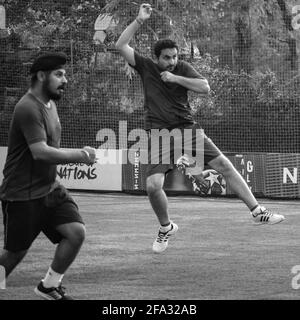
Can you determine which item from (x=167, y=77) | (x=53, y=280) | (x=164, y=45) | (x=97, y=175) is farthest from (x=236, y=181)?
(x=97, y=175)

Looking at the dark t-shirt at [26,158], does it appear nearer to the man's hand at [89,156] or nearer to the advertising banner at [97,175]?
the man's hand at [89,156]

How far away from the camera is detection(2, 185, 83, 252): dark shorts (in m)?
6.36

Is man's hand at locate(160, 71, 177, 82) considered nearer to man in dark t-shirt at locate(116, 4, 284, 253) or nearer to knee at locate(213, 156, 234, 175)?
man in dark t-shirt at locate(116, 4, 284, 253)

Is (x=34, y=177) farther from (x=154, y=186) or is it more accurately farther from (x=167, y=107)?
(x=167, y=107)

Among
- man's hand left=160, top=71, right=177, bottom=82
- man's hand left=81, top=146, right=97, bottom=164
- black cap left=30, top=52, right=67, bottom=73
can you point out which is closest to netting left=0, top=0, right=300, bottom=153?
man's hand left=160, top=71, right=177, bottom=82

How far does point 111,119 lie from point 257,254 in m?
12.1

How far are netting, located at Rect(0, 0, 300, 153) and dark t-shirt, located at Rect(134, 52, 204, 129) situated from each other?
1160cm

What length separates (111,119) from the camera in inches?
850

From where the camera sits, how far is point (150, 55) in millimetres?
21078

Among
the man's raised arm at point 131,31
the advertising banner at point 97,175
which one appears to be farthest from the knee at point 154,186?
the advertising banner at point 97,175

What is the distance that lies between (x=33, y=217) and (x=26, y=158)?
451mm

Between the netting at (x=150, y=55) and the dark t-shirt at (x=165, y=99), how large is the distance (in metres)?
11.6
